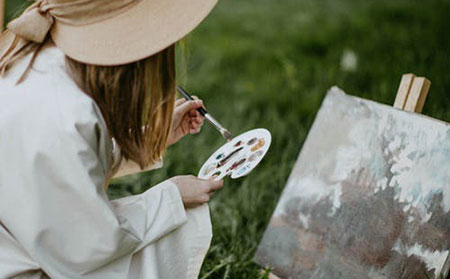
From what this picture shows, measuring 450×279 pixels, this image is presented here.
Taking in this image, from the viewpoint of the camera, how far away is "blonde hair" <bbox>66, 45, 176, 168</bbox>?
1.41 meters

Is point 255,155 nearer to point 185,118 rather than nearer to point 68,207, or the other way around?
point 185,118

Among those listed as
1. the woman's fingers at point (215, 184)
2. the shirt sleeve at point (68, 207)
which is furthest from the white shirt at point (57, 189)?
the woman's fingers at point (215, 184)

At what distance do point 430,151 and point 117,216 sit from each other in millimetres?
892

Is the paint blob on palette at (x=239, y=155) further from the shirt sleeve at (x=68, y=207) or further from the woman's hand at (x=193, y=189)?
the shirt sleeve at (x=68, y=207)

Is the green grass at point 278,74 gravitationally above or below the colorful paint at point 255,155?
below

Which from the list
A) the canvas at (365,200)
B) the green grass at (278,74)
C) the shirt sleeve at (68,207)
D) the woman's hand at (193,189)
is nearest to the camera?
the shirt sleeve at (68,207)

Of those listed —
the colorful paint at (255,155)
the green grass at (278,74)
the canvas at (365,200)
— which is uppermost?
the colorful paint at (255,155)

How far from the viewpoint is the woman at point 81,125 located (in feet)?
4.40

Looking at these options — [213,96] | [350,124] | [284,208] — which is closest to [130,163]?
[284,208]

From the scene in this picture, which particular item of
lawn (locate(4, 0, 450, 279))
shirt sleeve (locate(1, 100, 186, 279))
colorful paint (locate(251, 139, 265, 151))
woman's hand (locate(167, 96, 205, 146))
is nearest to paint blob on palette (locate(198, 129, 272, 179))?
colorful paint (locate(251, 139, 265, 151))

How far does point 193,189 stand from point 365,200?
58 centimetres

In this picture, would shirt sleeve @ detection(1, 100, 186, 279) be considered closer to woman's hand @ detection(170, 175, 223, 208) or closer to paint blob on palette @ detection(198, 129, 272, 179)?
woman's hand @ detection(170, 175, 223, 208)

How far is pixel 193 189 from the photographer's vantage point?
5.16 feet

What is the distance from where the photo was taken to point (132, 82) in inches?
56.6
